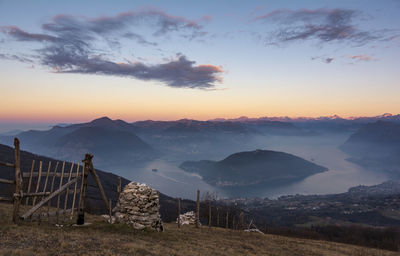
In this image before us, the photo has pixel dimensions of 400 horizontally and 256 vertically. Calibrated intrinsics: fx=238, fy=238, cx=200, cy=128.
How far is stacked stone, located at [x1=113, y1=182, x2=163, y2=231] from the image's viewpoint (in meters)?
18.2

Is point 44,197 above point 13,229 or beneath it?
above

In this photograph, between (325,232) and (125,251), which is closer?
(125,251)

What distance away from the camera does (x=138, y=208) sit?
1841cm

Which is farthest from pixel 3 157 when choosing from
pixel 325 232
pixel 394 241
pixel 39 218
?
pixel 394 241

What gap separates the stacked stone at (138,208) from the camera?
1823 cm

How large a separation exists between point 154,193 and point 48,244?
874 cm

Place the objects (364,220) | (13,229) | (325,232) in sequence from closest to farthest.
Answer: (13,229) → (325,232) → (364,220)

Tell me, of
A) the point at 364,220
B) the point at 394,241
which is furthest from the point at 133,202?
the point at 364,220

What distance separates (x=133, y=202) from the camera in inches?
728

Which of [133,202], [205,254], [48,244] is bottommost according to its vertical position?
[205,254]

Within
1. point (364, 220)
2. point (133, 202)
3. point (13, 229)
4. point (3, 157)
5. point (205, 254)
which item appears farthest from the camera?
point (364, 220)

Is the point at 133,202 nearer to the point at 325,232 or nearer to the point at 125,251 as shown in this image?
the point at 125,251

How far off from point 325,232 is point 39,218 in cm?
15085

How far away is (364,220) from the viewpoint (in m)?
195
